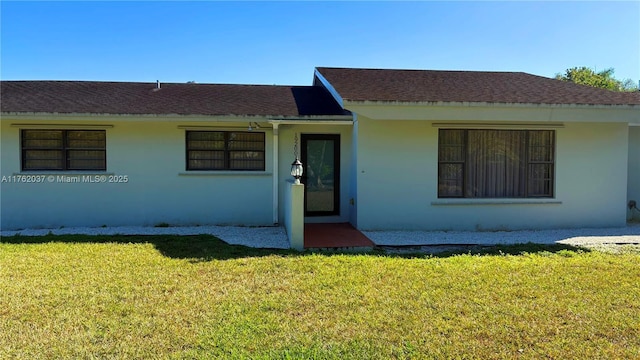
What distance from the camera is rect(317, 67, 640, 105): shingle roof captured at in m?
8.95

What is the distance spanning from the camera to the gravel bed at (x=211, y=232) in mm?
8312

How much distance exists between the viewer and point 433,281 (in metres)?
5.40

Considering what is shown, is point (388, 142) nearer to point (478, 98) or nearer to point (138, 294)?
point (478, 98)

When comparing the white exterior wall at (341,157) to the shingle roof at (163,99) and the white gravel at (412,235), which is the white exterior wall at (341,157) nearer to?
the shingle roof at (163,99)

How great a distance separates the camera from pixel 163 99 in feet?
35.9

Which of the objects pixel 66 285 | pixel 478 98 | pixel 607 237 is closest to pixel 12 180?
pixel 66 285

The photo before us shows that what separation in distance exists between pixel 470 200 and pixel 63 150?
35.6 ft

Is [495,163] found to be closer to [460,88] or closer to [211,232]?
[460,88]

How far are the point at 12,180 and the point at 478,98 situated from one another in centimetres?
1215

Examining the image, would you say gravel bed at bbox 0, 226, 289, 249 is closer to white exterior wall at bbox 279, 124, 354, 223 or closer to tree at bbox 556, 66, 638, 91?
white exterior wall at bbox 279, 124, 354, 223

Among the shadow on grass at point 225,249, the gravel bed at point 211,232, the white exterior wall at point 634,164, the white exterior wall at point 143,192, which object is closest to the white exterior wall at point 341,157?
the white exterior wall at point 143,192

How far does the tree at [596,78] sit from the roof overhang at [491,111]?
45229 mm

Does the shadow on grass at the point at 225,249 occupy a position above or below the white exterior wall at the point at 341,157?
below

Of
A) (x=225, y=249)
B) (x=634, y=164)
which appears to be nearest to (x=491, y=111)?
(x=634, y=164)
